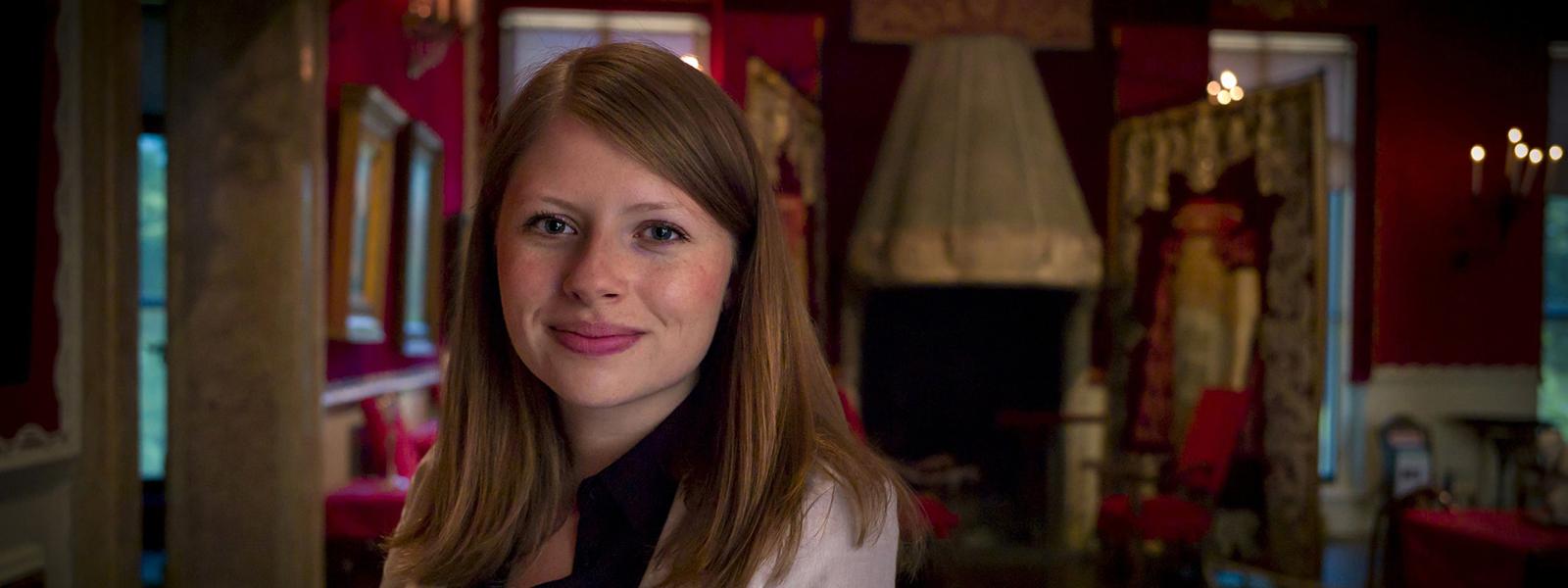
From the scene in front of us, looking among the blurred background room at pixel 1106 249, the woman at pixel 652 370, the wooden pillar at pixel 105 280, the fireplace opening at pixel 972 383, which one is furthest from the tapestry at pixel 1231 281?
the woman at pixel 652 370

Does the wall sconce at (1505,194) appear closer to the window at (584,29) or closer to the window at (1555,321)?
the window at (1555,321)

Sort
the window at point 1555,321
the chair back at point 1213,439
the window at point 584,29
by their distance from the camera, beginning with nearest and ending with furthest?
the chair back at point 1213,439 → the window at point 584,29 → the window at point 1555,321

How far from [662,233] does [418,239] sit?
4.31 metres

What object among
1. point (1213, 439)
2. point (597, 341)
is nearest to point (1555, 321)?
point (1213, 439)

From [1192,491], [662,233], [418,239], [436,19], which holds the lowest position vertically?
[1192,491]

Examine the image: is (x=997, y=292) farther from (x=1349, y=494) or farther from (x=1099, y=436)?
(x=1349, y=494)

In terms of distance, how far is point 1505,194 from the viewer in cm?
684

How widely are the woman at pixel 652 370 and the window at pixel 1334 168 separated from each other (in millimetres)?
7001

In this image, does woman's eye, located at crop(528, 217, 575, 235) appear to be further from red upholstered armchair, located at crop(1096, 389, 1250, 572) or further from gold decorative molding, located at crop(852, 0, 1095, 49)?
gold decorative molding, located at crop(852, 0, 1095, 49)

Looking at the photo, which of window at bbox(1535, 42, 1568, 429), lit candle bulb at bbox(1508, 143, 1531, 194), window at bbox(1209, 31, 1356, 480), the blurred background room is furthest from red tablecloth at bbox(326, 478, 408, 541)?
window at bbox(1535, 42, 1568, 429)

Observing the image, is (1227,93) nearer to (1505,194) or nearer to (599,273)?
(1505,194)

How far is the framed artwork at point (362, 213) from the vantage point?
369cm

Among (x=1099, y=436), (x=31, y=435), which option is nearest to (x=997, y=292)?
(x=1099, y=436)

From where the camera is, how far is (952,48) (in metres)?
7.00
